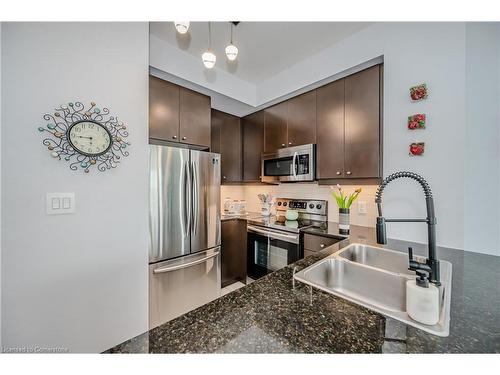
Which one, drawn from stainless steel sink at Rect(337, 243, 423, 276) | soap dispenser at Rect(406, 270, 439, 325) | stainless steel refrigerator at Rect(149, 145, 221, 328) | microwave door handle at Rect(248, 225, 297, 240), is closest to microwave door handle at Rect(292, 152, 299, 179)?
microwave door handle at Rect(248, 225, 297, 240)

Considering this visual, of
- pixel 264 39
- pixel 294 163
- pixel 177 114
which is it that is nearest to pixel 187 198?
pixel 177 114

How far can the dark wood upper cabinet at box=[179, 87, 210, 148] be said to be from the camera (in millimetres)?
2090

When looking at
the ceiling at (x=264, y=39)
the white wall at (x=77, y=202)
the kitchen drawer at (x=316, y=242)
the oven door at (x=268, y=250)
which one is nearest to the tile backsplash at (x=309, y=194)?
the kitchen drawer at (x=316, y=242)

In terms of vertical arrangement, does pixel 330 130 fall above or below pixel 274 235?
above

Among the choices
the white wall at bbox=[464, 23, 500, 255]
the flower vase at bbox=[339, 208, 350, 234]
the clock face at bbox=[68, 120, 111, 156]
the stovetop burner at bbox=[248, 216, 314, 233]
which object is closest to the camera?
the clock face at bbox=[68, 120, 111, 156]

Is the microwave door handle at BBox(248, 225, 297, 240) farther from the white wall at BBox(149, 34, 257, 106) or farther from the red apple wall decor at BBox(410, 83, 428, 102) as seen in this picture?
the white wall at BBox(149, 34, 257, 106)

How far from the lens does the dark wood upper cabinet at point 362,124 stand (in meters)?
1.77

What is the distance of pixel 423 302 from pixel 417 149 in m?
1.33

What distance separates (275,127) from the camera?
2590mm

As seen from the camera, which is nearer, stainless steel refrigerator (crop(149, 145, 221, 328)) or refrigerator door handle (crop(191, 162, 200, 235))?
stainless steel refrigerator (crop(149, 145, 221, 328))

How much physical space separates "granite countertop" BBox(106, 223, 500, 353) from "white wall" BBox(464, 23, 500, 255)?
82cm

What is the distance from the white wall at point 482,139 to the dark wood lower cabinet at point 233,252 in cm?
193

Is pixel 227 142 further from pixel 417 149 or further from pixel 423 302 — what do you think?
pixel 423 302
